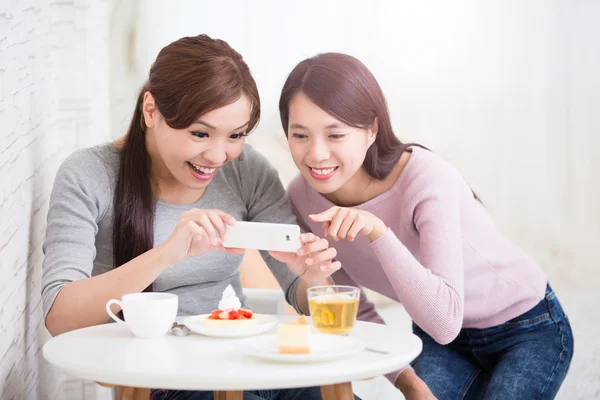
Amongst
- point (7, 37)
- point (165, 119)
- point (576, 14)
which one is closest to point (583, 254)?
point (576, 14)

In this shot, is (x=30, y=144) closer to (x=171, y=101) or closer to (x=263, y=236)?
(x=171, y=101)

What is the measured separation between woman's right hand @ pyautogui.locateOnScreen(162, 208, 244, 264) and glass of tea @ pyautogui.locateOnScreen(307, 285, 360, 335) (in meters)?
0.22

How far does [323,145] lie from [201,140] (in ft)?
0.87

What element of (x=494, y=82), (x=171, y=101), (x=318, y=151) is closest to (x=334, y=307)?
(x=318, y=151)

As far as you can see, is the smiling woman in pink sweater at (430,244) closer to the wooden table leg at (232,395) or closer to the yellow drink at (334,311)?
the yellow drink at (334,311)

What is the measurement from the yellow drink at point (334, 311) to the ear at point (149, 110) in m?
0.61

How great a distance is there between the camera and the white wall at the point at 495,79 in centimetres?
394

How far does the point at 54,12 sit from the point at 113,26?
4.74 feet

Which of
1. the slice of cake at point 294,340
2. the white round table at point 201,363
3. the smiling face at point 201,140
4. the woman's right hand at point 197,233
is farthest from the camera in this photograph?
the smiling face at point 201,140

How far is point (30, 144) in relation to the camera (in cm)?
166

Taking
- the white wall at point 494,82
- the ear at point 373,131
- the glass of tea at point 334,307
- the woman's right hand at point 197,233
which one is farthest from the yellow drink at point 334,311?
the white wall at point 494,82

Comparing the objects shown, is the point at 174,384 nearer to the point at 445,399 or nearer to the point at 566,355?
the point at 445,399

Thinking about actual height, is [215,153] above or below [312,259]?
above

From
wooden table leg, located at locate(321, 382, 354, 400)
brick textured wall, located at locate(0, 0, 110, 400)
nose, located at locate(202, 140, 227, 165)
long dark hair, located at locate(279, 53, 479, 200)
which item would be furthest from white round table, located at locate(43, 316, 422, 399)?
long dark hair, located at locate(279, 53, 479, 200)
